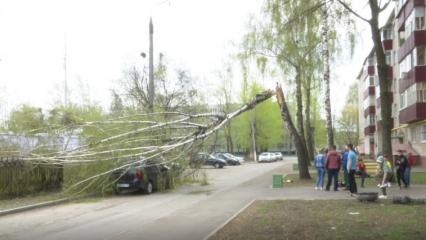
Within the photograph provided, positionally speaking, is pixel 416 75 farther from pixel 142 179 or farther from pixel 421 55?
pixel 142 179

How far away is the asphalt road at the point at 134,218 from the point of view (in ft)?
40.3

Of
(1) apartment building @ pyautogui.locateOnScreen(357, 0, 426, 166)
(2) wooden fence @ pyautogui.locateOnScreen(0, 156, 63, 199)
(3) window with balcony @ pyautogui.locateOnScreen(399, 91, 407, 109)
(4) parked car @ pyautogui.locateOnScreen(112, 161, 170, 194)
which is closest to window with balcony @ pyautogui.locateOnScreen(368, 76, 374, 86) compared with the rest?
(1) apartment building @ pyautogui.locateOnScreen(357, 0, 426, 166)

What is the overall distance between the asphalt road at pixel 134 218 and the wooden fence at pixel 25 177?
2.92 meters

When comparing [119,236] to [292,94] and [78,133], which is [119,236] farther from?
[292,94]

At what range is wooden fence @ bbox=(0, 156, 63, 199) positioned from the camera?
68.8 ft

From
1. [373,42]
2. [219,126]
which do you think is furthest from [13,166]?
[373,42]

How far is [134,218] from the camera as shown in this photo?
49.8 feet

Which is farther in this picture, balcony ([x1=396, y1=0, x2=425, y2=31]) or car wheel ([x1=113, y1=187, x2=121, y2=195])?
balcony ([x1=396, y1=0, x2=425, y2=31])

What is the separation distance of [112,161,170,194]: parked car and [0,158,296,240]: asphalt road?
0.48 meters

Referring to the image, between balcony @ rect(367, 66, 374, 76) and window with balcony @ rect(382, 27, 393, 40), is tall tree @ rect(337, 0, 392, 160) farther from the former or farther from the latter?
balcony @ rect(367, 66, 374, 76)

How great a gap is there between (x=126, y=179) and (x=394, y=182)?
37.0 ft

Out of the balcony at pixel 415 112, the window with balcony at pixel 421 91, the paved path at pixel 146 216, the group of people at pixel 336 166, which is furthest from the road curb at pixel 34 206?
the window with balcony at pixel 421 91

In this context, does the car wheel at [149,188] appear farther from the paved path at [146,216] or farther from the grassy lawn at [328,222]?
the grassy lawn at [328,222]

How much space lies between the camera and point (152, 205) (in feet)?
61.5
